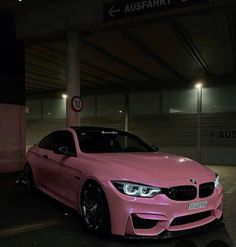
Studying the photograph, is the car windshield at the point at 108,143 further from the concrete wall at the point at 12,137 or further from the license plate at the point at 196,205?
the concrete wall at the point at 12,137

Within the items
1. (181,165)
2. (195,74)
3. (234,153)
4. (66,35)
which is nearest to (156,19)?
(66,35)

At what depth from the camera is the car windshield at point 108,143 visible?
5457 millimetres

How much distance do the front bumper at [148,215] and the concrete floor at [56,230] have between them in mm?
232

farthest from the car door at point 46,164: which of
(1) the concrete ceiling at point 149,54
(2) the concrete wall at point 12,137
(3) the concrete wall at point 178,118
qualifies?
(3) the concrete wall at point 178,118

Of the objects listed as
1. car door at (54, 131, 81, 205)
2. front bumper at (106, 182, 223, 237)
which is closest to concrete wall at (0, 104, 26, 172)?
car door at (54, 131, 81, 205)

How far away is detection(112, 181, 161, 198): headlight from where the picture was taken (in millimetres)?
4023

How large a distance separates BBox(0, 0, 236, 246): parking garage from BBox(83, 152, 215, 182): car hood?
2.51 ft

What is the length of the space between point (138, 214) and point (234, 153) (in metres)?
13.7

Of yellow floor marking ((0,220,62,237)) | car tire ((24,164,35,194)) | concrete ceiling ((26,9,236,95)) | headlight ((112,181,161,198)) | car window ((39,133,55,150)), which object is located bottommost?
yellow floor marking ((0,220,62,237))

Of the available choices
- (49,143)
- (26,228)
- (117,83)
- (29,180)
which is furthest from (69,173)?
(117,83)

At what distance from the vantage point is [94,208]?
4.46 m

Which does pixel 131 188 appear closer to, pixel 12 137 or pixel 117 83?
pixel 12 137

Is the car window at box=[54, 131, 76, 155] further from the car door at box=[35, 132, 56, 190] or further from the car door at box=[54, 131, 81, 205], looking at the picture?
the car door at box=[35, 132, 56, 190]

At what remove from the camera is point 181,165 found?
474 cm
